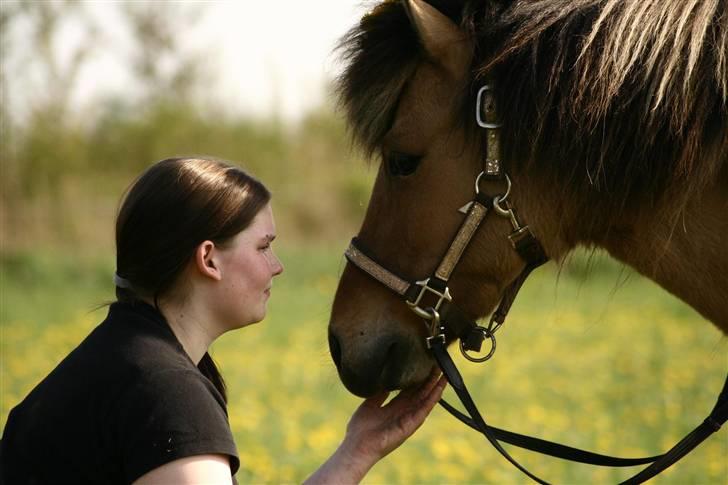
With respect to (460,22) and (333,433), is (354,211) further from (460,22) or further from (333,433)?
(460,22)

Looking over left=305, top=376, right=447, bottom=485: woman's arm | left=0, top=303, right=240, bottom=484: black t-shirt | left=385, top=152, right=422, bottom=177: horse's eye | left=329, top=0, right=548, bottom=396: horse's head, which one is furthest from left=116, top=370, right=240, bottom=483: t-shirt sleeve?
left=385, top=152, right=422, bottom=177: horse's eye

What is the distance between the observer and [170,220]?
221 centimetres

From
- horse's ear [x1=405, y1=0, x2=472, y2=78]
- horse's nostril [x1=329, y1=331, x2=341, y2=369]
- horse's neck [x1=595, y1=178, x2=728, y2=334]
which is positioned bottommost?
horse's nostril [x1=329, y1=331, x2=341, y2=369]

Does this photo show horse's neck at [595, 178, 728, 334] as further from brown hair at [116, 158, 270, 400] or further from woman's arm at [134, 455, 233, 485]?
woman's arm at [134, 455, 233, 485]

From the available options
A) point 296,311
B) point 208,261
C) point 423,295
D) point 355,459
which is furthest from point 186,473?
point 296,311

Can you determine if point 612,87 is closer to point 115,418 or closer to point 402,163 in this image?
point 402,163

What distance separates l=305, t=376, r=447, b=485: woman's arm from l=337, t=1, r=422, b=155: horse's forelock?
0.82 metres

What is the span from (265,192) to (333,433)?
397 cm

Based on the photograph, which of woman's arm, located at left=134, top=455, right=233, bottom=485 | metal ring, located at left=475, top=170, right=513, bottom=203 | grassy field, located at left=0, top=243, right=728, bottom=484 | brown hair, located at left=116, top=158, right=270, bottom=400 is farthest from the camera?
grassy field, located at left=0, top=243, right=728, bottom=484

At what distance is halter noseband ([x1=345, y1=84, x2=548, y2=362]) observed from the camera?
8.11ft

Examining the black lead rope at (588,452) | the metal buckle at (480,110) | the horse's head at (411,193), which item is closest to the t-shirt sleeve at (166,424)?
the horse's head at (411,193)

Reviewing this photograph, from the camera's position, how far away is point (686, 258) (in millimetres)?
2441

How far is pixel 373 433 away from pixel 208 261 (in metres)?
0.75

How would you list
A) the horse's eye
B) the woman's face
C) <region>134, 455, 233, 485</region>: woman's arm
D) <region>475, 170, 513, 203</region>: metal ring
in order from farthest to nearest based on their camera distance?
the horse's eye < <region>475, 170, 513, 203</region>: metal ring < the woman's face < <region>134, 455, 233, 485</region>: woman's arm
